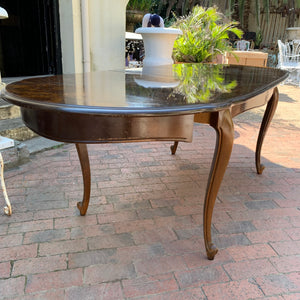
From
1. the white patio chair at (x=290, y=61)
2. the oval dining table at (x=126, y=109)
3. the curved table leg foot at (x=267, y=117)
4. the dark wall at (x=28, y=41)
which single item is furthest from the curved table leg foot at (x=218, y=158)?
the white patio chair at (x=290, y=61)

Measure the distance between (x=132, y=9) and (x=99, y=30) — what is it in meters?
2.17

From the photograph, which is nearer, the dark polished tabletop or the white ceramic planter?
the dark polished tabletop

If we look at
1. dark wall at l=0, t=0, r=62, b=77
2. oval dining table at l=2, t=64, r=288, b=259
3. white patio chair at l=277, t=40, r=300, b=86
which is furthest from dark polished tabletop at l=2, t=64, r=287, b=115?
white patio chair at l=277, t=40, r=300, b=86

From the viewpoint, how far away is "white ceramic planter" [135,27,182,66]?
2.56 meters

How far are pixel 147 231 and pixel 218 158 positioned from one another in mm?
703

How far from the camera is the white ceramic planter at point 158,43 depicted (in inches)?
101

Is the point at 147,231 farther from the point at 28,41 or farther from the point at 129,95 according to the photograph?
the point at 28,41

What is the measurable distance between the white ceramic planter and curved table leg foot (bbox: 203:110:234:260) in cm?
155

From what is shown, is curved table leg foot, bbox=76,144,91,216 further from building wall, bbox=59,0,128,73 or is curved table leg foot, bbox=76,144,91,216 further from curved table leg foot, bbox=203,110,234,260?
building wall, bbox=59,0,128,73

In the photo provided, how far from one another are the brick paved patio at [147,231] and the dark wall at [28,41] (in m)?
1.84

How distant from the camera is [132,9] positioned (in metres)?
5.82

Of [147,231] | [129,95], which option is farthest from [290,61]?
[129,95]

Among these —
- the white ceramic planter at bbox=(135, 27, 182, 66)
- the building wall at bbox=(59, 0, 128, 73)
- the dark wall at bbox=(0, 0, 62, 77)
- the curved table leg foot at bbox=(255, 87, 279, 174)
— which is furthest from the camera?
the dark wall at bbox=(0, 0, 62, 77)

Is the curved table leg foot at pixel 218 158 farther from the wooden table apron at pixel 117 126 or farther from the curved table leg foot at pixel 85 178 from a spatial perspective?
the curved table leg foot at pixel 85 178
